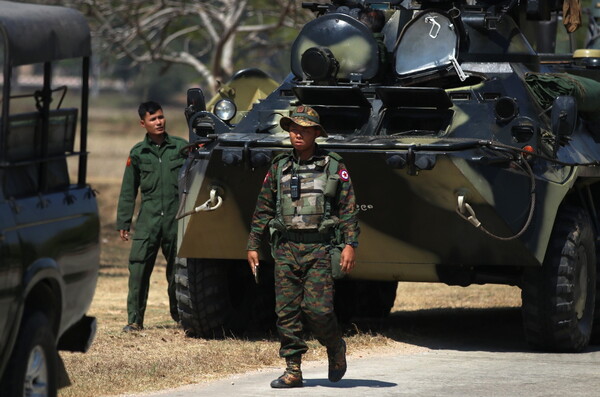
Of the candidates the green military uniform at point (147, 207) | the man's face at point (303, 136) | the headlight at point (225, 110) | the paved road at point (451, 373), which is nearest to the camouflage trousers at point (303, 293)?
the paved road at point (451, 373)

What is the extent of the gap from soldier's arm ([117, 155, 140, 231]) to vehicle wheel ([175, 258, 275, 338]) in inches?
31.4

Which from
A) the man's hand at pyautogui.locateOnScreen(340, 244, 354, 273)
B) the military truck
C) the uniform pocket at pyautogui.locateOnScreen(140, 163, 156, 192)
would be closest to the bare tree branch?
the uniform pocket at pyautogui.locateOnScreen(140, 163, 156, 192)

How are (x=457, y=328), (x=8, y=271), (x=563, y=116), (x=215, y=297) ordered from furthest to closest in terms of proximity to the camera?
1. (x=457, y=328)
2. (x=215, y=297)
3. (x=563, y=116)
4. (x=8, y=271)

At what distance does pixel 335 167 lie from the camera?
8828mm

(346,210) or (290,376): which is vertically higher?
(346,210)

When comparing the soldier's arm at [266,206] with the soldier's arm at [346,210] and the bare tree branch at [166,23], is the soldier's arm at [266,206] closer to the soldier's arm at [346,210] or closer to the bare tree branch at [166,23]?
the soldier's arm at [346,210]

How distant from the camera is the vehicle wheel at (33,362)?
21.5 ft

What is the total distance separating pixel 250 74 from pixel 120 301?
136 inches

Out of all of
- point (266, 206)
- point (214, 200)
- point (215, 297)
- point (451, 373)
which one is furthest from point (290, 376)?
point (215, 297)

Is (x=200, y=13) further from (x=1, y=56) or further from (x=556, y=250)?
(x=1, y=56)

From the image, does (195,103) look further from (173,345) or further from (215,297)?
(173,345)

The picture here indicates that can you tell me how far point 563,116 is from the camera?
34.6ft

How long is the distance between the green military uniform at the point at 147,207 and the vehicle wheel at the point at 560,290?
120 inches

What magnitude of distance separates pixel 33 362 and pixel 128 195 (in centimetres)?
546
